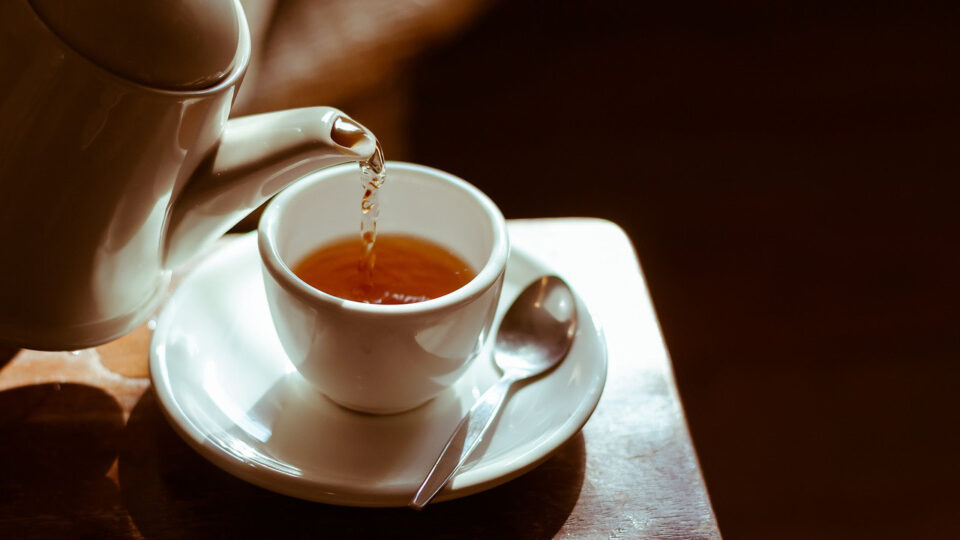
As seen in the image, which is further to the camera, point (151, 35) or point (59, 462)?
point (59, 462)

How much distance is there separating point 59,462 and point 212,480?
12cm

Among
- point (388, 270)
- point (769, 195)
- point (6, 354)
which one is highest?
point (388, 270)

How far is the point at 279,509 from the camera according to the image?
1.94 feet

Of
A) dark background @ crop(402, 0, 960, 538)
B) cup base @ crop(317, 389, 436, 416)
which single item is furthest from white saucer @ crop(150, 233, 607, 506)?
dark background @ crop(402, 0, 960, 538)

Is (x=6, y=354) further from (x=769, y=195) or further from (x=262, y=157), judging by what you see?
(x=769, y=195)

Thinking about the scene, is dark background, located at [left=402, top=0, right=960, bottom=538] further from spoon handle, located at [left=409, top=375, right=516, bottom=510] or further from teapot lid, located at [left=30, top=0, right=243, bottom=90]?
teapot lid, located at [left=30, top=0, right=243, bottom=90]

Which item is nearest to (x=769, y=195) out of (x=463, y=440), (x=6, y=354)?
(x=463, y=440)

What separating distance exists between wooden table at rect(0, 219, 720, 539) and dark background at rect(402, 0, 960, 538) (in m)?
0.82

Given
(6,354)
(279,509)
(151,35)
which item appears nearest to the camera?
(151,35)

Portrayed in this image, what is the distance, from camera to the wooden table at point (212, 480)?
583mm

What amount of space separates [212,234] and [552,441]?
30cm

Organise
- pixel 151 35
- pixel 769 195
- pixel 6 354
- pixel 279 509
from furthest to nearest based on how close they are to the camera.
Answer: pixel 769 195, pixel 6 354, pixel 279 509, pixel 151 35

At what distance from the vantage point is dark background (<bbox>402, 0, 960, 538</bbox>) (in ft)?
4.98

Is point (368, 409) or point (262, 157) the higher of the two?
point (262, 157)
